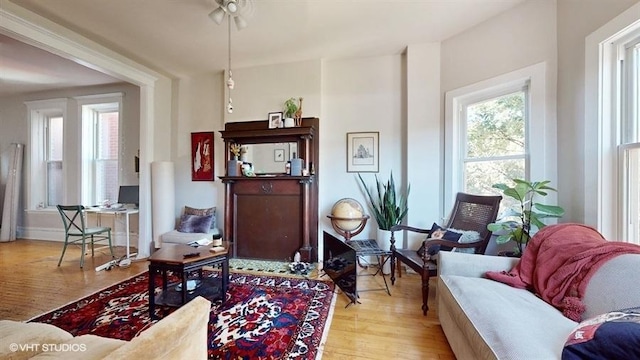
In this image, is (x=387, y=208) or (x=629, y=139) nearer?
(x=629, y=139)

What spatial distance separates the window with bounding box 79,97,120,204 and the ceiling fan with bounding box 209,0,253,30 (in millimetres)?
3570

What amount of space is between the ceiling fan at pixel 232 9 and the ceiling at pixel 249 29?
0.11 m

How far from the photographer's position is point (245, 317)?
6.82ft

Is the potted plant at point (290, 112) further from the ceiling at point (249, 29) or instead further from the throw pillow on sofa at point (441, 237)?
the throw pillow on sofa at point (441, 237)

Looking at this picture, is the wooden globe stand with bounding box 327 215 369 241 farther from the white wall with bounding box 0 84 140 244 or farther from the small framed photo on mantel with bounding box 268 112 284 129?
the white wall with bounding box 0 84 140 244

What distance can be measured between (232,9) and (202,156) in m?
2.47

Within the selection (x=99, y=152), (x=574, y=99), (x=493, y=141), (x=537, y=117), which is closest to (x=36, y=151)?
(x=99, y=152)

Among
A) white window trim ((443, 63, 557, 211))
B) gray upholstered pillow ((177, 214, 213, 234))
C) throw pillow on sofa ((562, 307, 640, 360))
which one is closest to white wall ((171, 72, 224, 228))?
gray upholstered pillow ((177, 214, 213, 234))

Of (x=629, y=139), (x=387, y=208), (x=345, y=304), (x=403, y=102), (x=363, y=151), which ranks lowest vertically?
(x=345, y=304)

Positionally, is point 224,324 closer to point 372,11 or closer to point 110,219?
point 372,11

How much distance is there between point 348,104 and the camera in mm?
3666

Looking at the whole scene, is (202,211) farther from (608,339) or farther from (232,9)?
(608,339)

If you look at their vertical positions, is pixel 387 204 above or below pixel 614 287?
above

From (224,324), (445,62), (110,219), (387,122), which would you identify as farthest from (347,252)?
(110,219)
